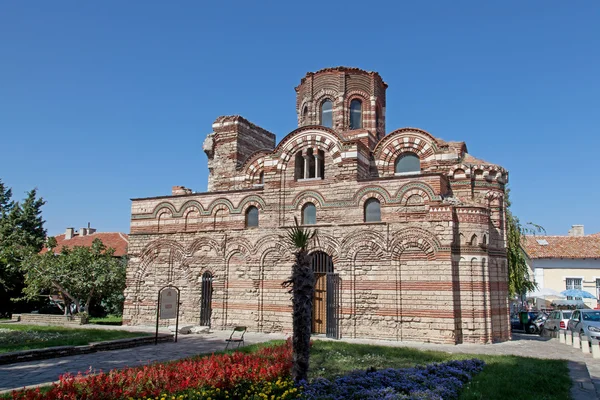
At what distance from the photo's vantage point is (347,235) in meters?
16.8

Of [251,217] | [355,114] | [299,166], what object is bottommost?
[251,217]

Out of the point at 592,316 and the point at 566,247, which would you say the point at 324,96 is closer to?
the point at 592,316

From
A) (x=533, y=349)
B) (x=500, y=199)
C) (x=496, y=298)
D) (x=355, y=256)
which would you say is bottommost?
(x=533, y=349)

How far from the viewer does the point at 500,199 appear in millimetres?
18391

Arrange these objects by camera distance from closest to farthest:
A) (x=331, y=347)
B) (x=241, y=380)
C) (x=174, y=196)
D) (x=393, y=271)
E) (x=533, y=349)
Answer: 1. (x=241, y=380)
2. (x=331, y=347)
3. (x=533, y=349)
4. (x=393, y=271)
5. (x=174, y=196)

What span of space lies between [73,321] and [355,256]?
12.9 meters

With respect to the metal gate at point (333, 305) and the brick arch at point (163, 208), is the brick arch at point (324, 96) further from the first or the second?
the metal gate at point (333, 305)

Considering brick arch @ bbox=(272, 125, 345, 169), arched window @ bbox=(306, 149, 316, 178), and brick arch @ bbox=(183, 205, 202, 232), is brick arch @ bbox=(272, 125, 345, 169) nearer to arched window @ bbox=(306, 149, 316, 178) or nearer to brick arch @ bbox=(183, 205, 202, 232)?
arched window @ bbox=(306, 149, 316, 178)

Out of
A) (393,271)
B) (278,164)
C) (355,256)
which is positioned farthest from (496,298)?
(278,164)

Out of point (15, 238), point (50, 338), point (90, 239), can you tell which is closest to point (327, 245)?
point (50, 338)

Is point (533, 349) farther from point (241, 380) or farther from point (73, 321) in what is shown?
point (73, 321)

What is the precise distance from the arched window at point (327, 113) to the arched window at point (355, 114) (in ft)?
3.25

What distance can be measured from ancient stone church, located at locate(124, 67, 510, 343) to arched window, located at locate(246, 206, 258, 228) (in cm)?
4

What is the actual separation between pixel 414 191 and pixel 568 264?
23596 mm
